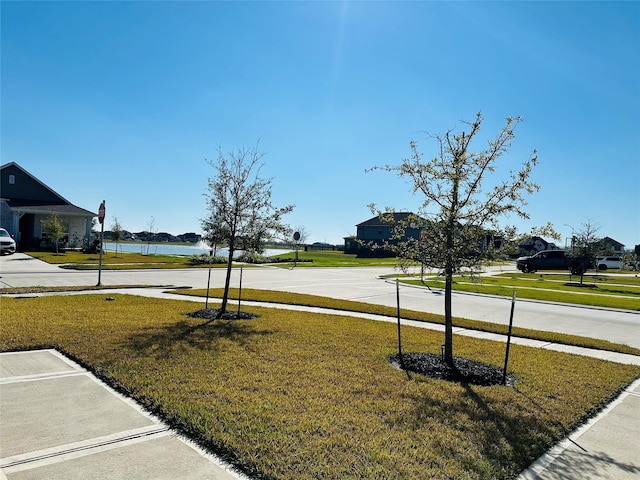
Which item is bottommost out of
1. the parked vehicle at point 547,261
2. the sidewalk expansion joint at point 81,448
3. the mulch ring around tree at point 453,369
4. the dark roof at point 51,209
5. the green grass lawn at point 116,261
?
the green grass lawn at point 116,261

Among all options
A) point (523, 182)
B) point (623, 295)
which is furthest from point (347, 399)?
point (623, 295)

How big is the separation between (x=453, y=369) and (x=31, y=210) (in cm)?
3638

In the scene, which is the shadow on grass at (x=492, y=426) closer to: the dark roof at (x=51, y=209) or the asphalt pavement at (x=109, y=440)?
the asphalt pavement at (x=109, y=440)

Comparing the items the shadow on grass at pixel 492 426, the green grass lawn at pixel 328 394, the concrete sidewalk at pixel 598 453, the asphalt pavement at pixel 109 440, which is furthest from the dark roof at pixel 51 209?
the concrete sidewalk at pixel 598 453

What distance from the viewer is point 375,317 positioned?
10344mm

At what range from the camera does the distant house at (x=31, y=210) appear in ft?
107

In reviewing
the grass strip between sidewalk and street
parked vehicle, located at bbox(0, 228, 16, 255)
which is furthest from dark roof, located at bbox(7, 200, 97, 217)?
the grass strip between sidewalk and street

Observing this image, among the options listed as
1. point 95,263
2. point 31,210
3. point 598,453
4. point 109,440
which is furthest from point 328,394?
point 31,210

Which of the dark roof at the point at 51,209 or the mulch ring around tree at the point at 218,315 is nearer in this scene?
the mulch ring around tree at the point at 218,315

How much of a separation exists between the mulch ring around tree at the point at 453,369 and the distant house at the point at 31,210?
3445 cm

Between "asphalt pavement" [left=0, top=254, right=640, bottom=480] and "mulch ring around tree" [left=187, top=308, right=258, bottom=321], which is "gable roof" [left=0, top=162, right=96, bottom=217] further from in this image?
"asphalt pavement" [left=0, top=254, right=640, bottom=480]

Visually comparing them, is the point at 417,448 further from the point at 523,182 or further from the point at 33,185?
the point at 33,185

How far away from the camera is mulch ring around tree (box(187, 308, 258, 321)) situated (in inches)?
356

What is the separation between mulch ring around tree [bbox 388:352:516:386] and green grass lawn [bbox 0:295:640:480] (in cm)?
26
